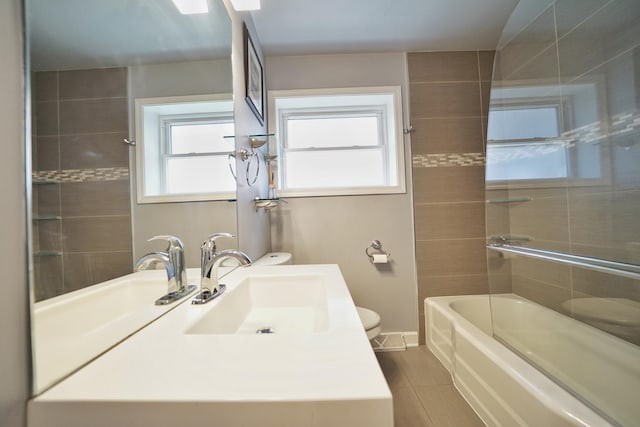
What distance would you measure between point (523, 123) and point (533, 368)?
1.49m

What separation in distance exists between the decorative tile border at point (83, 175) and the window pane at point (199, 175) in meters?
0.18

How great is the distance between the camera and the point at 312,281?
1010mm

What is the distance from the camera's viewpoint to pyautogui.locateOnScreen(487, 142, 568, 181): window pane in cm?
147

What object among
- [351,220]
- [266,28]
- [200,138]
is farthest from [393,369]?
[266,28]

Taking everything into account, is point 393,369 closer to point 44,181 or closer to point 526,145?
point 526,145

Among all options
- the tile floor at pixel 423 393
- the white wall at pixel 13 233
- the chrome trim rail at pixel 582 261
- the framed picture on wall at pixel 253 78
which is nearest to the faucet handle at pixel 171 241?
the white wall at pixel 13 233

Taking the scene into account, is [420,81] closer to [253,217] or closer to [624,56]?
[624,56]

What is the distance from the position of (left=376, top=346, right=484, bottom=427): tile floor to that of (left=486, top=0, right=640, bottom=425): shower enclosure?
43 cm

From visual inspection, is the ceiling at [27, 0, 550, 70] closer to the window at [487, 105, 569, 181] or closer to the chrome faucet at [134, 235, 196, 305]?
the chrome faucet at [134, 235, 196, 305]

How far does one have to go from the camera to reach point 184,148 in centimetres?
82

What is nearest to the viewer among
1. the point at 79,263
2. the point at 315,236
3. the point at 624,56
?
the point at 79,263

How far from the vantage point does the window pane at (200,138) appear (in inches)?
30.8

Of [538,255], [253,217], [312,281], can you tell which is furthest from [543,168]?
[253,217]

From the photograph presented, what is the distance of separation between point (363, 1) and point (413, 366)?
240cm
